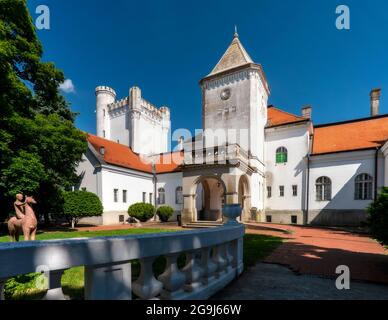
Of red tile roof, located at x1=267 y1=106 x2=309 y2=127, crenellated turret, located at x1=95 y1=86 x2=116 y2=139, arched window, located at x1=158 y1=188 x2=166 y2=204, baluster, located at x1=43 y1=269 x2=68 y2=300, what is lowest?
arched window, located at x1=158 y1=188 x2=166 y2=204

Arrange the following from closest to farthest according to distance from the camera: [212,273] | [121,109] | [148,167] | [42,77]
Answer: [212,273] → [42,77] → [148,167] → [121,109]

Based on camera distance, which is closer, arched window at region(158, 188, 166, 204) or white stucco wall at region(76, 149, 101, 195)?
white stucco wall at region(76, 149, 101, 195)

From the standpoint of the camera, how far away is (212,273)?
3.55 m

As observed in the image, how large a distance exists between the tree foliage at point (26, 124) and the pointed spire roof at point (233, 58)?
15839 millimetres

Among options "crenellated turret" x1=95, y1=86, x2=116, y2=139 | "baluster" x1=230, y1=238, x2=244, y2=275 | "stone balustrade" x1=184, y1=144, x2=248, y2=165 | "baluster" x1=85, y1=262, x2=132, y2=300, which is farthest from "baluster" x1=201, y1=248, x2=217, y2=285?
"crenellated turret" x1=95, y1=86, x2=116, y2=139

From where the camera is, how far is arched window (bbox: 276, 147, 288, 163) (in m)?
22.4

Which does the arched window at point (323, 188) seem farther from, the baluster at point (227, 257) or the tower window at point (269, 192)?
the baluster at point (227, 257)

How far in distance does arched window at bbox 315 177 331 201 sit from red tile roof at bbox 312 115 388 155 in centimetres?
252

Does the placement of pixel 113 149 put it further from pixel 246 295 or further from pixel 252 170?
pixel 246 295

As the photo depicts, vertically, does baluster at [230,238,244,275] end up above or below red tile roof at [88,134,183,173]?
below

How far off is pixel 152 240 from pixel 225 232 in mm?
1855

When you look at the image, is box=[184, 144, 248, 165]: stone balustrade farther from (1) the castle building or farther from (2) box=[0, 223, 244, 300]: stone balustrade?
(2) box=[0, 223, 244, 300]: stone balustrade
